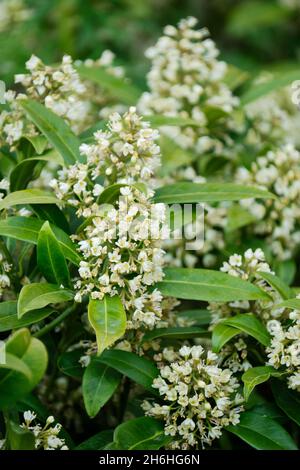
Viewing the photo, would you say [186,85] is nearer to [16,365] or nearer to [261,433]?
[261,433]

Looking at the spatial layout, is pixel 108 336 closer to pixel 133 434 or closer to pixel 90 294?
pixel 90 294

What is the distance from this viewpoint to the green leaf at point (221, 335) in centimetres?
167

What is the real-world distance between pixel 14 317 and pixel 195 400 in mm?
479

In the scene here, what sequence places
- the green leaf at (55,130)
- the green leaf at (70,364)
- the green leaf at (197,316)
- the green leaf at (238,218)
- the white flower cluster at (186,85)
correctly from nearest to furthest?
the green leaf at (70,364) < the green leaf at (55,130) < the green leaf at (197,316) < the green leaf at (238,218) < the white flower cluster at (186,85)

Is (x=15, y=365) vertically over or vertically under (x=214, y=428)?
over

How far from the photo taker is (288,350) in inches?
66.9

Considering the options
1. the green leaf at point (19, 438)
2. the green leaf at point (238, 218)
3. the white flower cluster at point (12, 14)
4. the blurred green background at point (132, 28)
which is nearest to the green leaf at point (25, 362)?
Answer: the green leaf at point (19, 438)

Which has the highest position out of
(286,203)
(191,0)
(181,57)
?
(191,0)

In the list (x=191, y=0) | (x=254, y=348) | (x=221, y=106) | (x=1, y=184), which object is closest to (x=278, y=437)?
(x=254, y=348)

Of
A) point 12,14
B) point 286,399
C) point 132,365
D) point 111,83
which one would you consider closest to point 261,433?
point 286,399

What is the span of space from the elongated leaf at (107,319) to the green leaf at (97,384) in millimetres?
194

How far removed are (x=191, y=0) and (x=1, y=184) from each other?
4051 mm

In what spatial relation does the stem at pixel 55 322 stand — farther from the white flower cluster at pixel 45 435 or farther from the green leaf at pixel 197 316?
the green leaf at pixel 197 316

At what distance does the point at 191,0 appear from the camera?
18.1ft
